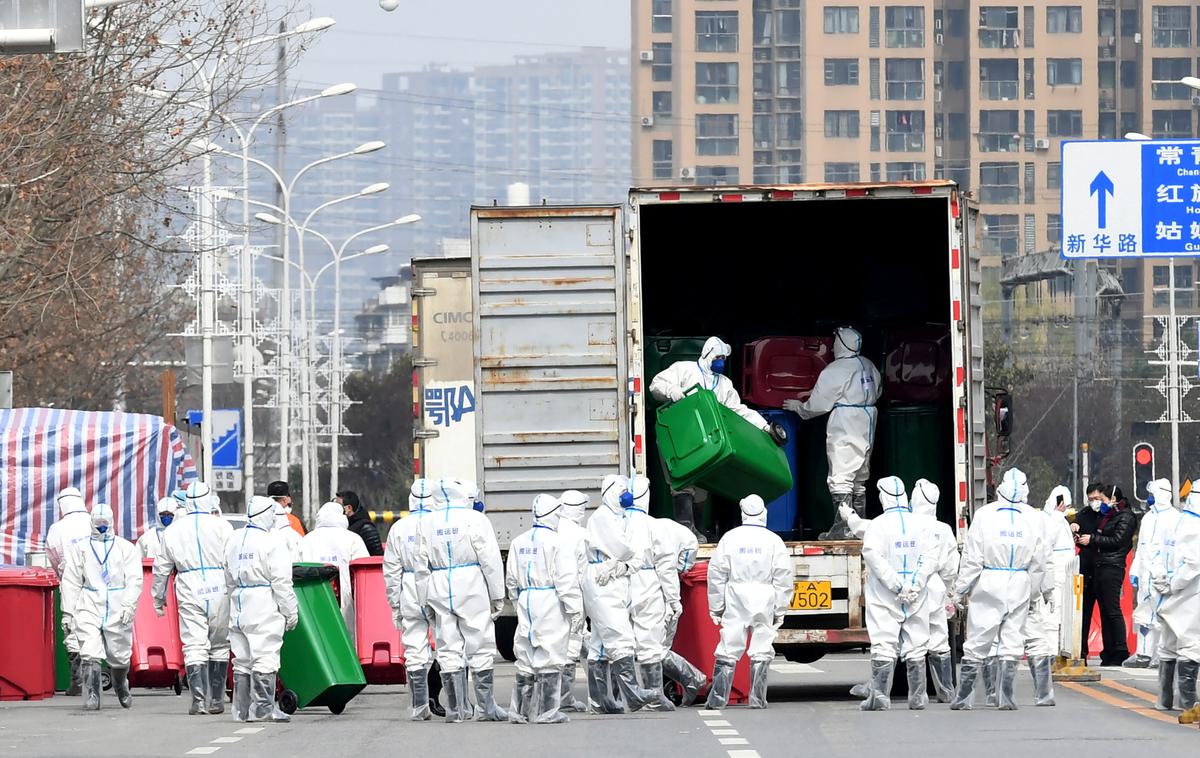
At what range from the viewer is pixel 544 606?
1554cm

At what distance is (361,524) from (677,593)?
5939 mm

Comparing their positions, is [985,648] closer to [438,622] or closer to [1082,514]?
[438,622]

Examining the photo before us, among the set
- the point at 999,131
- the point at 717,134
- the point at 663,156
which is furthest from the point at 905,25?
the point at 663,156

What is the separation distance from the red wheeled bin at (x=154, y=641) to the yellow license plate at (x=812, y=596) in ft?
16.9

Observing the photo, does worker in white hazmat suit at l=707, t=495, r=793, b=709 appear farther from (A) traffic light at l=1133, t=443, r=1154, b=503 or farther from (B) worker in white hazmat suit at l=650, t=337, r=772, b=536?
(A) traffic light at l=1133, t=443, r=1154, b=503

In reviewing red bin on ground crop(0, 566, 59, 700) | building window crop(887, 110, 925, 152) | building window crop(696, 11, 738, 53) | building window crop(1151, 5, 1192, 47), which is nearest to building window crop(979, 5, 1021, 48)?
building window crop(887, 110, 925, 152)

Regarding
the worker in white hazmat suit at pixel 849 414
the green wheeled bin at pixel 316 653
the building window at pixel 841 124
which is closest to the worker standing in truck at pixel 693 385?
the worker in white hazmat suit at pixel 849 414

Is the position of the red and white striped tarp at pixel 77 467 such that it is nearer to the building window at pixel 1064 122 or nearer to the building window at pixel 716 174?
the building window at pixel 1064 122

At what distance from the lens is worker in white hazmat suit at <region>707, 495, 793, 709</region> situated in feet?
53.5

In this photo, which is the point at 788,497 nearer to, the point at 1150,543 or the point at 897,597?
the point at 1150,543

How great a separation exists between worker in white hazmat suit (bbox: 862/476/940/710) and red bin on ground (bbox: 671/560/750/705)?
1.18 m

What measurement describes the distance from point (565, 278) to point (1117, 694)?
5201mm

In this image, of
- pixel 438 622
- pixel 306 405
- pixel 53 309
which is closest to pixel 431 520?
pixel 438 622

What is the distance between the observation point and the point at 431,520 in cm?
1566
